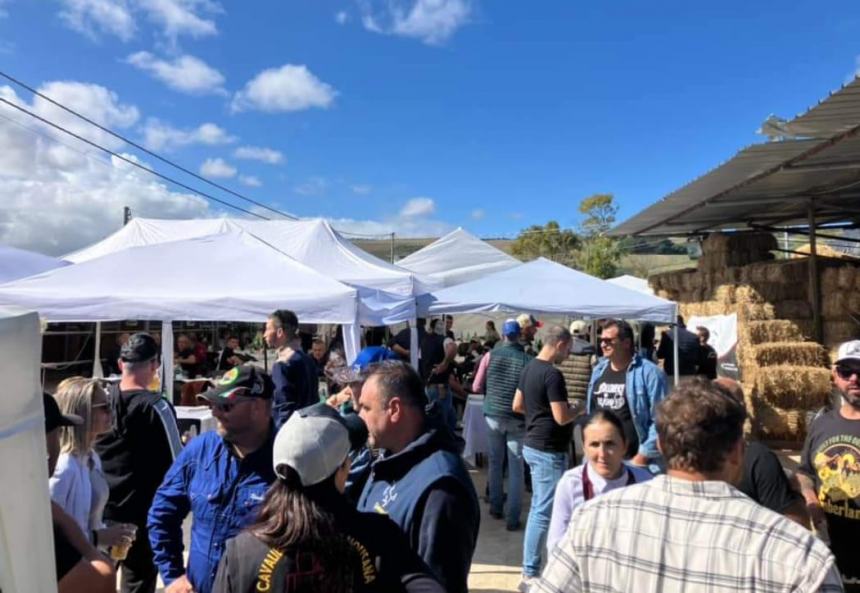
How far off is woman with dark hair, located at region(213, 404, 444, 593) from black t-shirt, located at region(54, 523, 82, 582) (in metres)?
0.58

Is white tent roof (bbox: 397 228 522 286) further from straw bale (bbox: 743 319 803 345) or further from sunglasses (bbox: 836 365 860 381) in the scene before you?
sunglasses (bbox: 836 365 860 381)

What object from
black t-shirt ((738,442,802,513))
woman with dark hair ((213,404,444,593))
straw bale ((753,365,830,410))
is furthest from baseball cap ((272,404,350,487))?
straw bale ((753,365,830,410))

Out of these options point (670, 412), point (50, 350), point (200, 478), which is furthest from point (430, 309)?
point (50, 350)

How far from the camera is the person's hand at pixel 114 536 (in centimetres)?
244

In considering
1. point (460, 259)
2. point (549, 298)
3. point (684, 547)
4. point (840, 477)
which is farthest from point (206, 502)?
point (460, 259)

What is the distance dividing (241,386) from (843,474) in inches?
108

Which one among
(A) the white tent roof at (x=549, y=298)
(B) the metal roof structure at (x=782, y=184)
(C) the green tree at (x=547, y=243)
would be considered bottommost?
(A) the white tent roof at (x=549, y=298)

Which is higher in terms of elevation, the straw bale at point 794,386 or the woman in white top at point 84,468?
the woman in white top at point 84,468

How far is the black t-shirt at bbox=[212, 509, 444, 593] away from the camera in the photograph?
52.6 inches

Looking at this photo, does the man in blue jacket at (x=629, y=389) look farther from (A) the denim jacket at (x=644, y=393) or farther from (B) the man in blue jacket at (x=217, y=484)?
(B) the man in blue jacket at (x=217, y=484)

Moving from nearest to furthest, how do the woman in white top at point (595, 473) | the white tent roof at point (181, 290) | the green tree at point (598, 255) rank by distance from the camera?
the woman in white top at point (595, 473)
the white tent roof at point (181, 290)
the green tree at point (598, 255)

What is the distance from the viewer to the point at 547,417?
14.1ft

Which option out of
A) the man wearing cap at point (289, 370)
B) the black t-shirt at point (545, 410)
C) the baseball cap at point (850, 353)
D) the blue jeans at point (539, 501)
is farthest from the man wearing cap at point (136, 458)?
the baseball cap at point (850, 353)

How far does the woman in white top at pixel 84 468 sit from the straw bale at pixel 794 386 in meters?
8.28
